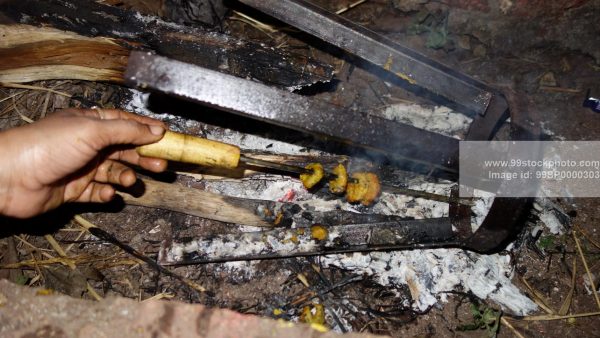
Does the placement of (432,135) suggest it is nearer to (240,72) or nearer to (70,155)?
(240,72)

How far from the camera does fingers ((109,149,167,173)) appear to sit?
312 centimetres

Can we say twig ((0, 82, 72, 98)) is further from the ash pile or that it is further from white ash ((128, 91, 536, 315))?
white ash ((128, 91, 536, 315))

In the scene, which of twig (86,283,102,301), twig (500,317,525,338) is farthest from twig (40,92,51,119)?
twig (500,317,525,338)

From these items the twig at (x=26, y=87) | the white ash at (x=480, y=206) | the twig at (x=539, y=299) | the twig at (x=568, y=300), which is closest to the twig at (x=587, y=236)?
the twig at (x=568, y=300)

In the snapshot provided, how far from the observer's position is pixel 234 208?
3.51m

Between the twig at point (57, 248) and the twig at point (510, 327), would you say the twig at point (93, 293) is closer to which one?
the twig at point (57, 248)

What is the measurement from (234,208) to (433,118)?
7.73 ft

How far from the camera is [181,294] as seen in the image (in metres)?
3.38

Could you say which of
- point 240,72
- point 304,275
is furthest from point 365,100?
point 304,275

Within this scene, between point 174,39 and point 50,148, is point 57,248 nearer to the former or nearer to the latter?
point 50,148

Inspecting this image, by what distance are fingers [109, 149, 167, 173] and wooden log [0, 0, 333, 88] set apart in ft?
3.66

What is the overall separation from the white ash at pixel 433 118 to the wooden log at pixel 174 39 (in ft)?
3.22

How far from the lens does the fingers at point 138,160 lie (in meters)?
3.12

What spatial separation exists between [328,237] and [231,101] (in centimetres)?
153
